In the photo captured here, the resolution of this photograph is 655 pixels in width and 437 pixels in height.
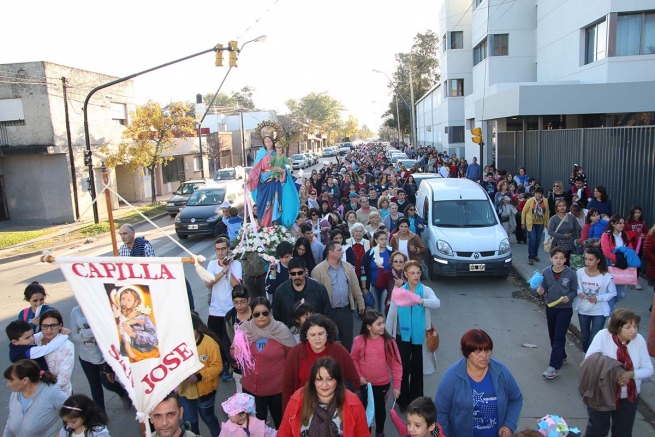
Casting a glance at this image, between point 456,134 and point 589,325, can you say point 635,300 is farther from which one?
point 456,134

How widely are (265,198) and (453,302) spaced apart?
4.04m

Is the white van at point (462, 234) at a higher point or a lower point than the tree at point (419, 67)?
lower

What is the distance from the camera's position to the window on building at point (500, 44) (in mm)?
27438

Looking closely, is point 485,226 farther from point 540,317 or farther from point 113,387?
point 113,387

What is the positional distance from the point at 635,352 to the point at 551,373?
236cm

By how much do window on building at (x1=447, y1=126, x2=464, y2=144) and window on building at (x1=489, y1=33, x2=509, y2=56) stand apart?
1336 centimetres

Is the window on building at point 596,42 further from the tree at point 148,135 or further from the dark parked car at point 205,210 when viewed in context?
the tree at point 148,135

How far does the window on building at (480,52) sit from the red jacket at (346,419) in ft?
94.4

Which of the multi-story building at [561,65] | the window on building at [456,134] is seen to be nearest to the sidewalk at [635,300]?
the multi-story building at [561,65]

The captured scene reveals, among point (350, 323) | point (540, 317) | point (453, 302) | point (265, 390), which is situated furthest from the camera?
point (453, 302)

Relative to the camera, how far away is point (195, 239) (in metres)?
18.2

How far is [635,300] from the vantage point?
9133 mm

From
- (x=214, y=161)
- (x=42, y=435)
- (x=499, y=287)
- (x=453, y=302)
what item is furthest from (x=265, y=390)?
(x=214, y=161)

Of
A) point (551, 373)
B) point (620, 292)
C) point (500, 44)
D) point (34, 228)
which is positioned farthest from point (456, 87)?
point (551, 373)
